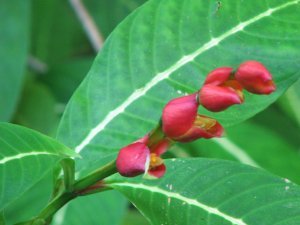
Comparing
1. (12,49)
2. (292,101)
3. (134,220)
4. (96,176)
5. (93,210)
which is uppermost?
(96,176)

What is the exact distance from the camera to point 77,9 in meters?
2.14

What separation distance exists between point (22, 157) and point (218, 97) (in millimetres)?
242

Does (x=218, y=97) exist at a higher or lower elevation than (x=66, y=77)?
higher

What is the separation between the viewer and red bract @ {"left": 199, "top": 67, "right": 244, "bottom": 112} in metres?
0.71

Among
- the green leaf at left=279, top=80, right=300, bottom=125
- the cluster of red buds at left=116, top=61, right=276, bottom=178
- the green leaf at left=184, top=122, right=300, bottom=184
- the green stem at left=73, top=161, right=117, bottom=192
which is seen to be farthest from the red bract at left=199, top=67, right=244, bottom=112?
the green leaf at left=279, top=80, right=300, bottom=125

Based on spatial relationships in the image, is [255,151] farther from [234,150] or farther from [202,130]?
[202,130]

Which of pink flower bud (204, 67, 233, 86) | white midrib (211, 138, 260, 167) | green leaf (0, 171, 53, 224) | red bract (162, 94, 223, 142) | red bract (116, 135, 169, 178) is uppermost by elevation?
pink flower bud (204, 67, 233, 86)

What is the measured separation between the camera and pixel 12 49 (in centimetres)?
190

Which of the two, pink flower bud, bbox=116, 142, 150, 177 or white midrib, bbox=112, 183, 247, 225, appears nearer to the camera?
pink flower bud, bbox=116, 142, 150, 177

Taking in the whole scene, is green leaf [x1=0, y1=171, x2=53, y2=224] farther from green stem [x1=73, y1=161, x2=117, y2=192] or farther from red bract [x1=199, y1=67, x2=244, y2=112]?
red bract [x1=199, y1=67, x2=244, y2=112]

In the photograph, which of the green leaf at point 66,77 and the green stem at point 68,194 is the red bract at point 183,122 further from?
the green leaf at point 66,77

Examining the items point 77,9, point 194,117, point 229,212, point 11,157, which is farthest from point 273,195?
point 77,9

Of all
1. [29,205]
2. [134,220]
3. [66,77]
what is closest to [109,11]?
[66,77]

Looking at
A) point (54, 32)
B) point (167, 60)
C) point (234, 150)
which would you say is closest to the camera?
point (167, 60)
